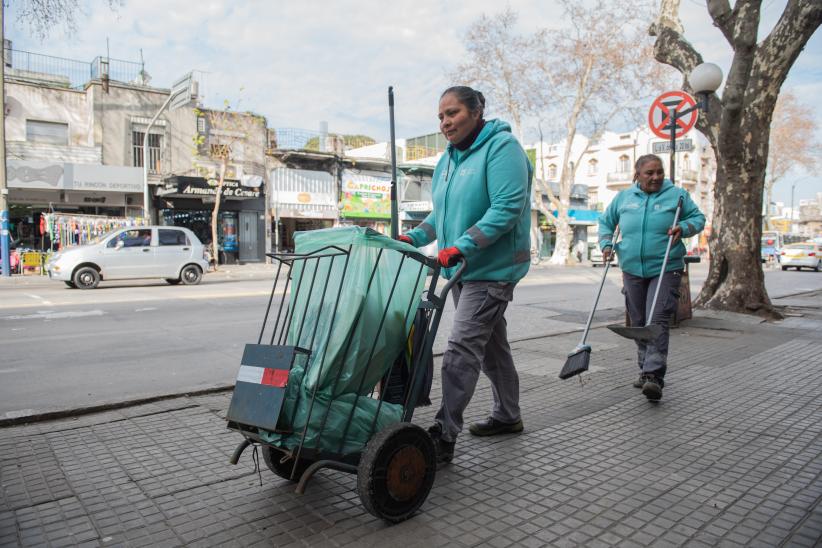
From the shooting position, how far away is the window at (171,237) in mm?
15570

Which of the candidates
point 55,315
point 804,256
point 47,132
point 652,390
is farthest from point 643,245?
point 804,256

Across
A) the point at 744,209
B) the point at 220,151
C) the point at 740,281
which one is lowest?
the point at 740,281

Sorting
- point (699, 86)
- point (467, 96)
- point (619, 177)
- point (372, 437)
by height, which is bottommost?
point (372, 437)

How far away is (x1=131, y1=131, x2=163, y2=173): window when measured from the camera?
77.6 ft

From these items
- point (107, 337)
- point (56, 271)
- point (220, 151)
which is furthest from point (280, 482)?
point (220, 151)

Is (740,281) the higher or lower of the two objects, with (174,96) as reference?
lower

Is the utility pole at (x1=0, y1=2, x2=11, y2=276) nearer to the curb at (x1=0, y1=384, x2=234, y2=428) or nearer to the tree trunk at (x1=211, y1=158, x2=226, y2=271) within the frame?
the tree trunk at (x1=211, y1=158, x2=226, y2=271)

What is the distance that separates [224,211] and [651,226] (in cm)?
2397

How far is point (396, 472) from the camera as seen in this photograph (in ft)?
8.27

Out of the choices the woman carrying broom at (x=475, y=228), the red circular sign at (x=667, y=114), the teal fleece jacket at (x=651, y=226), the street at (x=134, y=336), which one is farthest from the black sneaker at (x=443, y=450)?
the red circular sign at (x=667, y=114)

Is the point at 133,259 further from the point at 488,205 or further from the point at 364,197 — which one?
the point at 364,197

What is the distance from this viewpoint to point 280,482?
2980 millimetres

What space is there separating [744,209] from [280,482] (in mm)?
8685

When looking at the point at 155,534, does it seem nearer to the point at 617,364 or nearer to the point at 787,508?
the point at 787,508
